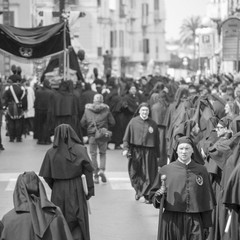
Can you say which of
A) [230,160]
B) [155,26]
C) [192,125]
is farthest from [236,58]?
[155,26]

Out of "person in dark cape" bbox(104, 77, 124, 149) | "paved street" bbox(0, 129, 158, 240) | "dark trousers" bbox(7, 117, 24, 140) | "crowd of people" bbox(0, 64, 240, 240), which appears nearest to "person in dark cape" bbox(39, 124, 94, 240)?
"crowd of people" bbox(0, 64, 240, 240)

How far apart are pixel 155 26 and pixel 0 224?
11714 cm

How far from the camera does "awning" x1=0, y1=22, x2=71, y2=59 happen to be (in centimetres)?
2666

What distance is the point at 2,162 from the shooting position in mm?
24984

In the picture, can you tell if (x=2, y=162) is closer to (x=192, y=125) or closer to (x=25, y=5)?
(x=192, y=125)

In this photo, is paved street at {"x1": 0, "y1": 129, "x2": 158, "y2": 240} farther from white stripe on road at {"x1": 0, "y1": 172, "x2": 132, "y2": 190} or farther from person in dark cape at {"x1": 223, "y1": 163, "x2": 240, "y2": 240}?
person in dark cape at {"x1": 223, "y1": 163, "x2": 240, "y2": 240}

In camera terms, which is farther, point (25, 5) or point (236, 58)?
point (25, 5)

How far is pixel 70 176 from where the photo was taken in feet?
43.5

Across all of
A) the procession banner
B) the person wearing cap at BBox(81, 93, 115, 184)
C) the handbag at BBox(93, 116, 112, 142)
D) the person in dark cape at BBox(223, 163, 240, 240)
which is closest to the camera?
the person in dark cape at BBox(223, 163, 240, 240)

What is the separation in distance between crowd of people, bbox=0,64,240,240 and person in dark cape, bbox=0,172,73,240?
0.14ft

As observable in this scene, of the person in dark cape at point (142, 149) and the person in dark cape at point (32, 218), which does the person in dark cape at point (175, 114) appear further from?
the person in dark cape at point (32, 218)

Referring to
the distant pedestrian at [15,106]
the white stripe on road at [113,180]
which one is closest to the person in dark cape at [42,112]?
the distant pedestrian at [15,106]

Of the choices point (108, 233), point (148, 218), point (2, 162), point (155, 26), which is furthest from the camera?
point (155, 26)

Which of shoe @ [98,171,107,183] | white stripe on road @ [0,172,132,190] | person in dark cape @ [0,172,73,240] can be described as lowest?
white stripe on road @ [0,172,132,190]
